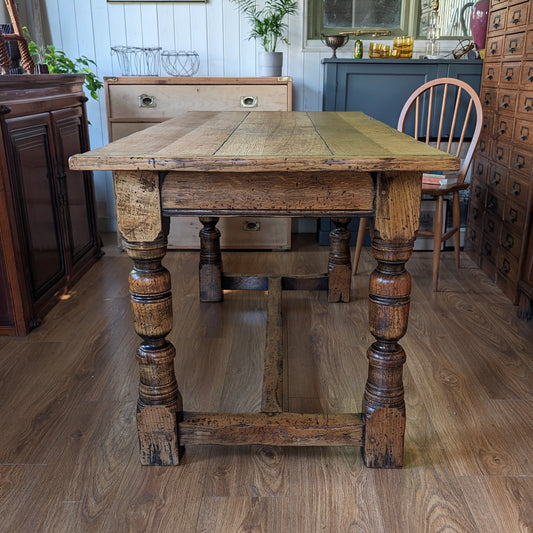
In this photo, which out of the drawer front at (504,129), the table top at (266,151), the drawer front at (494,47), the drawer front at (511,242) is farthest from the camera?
the drawer front at (494,47)

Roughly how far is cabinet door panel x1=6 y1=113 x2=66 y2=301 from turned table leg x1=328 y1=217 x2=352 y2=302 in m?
1.18

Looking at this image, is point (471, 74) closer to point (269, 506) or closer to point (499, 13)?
point (499, 13)

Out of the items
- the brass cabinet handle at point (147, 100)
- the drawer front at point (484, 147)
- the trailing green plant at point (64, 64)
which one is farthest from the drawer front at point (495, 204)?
the trailing green plant at point (64, 64)

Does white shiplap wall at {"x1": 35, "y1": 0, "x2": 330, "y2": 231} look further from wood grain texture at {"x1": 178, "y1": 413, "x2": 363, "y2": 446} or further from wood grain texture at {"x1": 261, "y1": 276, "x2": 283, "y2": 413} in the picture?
wood grain texture at {"x1": 178, "y1": 413, "x2": 363, "y2": 446}

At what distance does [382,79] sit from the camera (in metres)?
3.14

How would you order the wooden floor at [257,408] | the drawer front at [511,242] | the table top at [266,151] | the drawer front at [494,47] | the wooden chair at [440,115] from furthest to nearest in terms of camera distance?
the wooden chair at [440,115] < the drawer front at [494,47] < the drawer front at [511,242] < the wooden floor at [257,408] < the table top at [266,151]

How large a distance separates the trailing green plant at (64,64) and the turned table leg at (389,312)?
2.26 meters

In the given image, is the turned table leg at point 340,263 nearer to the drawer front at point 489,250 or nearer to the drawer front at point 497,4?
the drawer front at point 489,250

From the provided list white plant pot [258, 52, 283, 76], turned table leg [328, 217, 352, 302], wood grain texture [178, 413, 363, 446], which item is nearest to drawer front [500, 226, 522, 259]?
turned table leg [328, 217, 352, 302]

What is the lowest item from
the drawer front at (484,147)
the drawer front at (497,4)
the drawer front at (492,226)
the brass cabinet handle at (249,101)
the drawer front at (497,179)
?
the drawer front at (492,226)

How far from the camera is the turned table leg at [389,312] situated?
4.05ft

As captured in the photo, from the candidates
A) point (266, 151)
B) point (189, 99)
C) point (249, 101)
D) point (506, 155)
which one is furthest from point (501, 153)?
point (266, 151)

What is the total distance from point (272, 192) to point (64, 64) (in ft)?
7.91

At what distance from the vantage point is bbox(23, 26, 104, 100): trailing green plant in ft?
9.79
